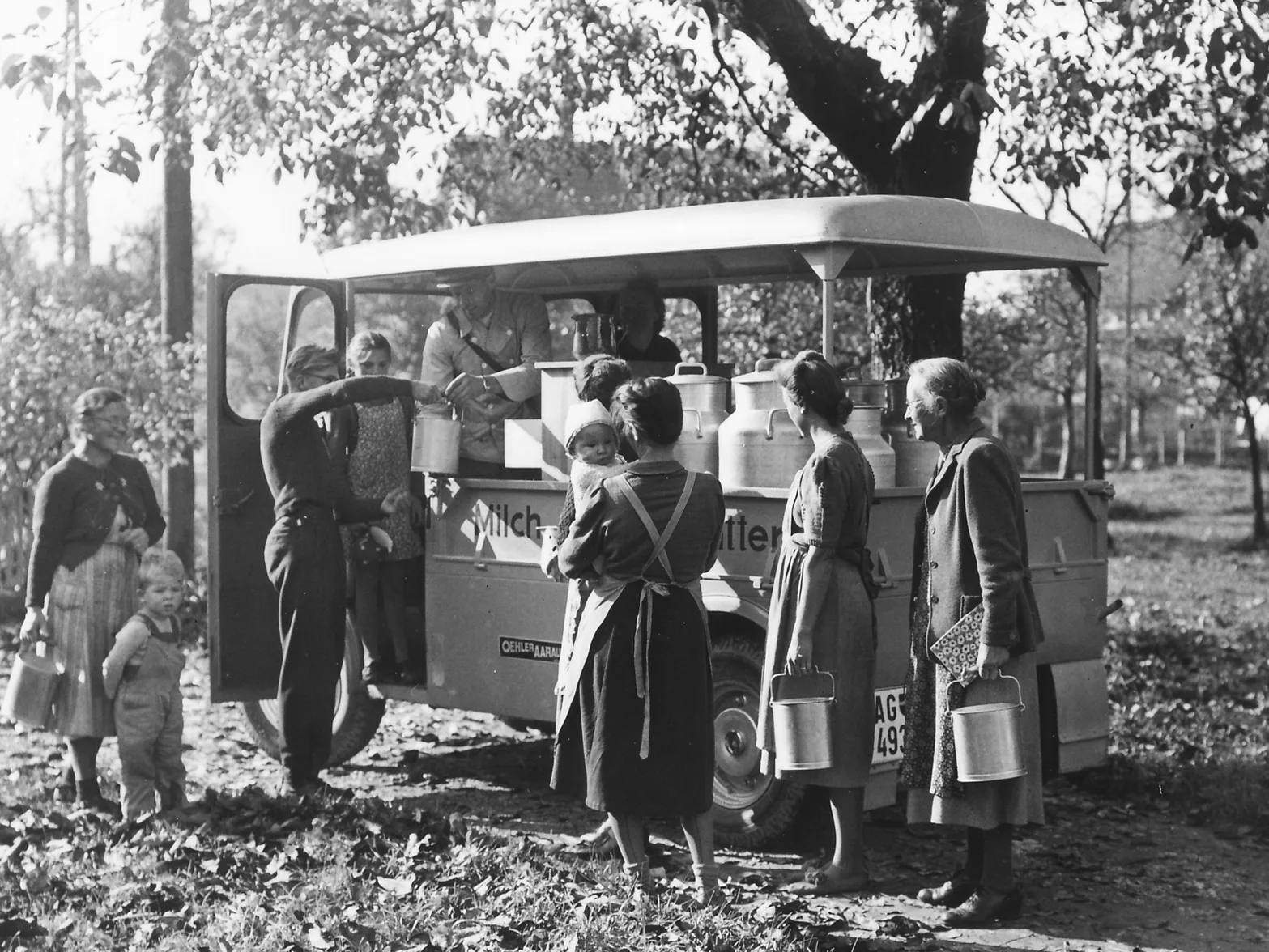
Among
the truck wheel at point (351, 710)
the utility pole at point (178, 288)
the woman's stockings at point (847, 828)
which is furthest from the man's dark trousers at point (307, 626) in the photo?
the utility pole at point (178, 288)

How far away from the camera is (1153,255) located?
61.2 metres

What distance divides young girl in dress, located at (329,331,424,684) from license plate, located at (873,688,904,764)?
2.65 meters

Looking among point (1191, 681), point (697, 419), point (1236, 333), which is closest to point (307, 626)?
point (697, 419)

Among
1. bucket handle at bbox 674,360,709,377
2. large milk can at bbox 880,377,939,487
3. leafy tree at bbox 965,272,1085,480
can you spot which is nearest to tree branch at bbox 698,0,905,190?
bucket handle at bbox 674,360,709,377

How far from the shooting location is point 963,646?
5.36m

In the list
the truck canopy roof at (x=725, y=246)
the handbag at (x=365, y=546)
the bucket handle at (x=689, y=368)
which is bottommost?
the handbag at (x=365, y=546)

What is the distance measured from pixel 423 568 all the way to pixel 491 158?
8.38 metres

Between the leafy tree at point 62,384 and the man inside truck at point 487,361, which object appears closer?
the man inside truck at point 487,361

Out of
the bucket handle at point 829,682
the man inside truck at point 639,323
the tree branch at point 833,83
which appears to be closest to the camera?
the bucket handle at point 829,682

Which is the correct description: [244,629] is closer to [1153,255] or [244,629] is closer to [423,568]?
[423,568]

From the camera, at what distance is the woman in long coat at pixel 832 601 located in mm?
5590

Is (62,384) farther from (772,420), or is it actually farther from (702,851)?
(702,851)

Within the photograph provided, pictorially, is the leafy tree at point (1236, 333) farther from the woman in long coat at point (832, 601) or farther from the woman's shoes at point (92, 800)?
the woman's shoes at point (92, 800)

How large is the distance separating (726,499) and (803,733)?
3.67 feet
